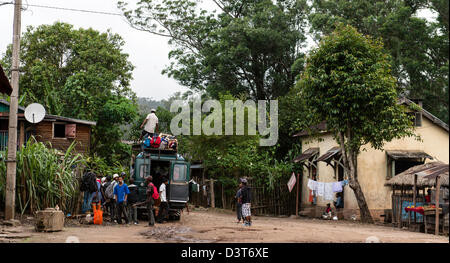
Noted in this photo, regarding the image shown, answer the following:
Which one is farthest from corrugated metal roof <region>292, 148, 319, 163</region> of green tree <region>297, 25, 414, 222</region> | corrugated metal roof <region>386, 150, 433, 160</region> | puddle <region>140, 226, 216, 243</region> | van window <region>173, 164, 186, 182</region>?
puddle <region>140, 226, 216, 243</region>

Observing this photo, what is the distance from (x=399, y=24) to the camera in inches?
1072

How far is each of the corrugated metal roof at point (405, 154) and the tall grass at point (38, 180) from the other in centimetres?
1398

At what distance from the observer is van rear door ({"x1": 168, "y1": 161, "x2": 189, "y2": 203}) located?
56.5ft

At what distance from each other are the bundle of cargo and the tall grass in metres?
3.23

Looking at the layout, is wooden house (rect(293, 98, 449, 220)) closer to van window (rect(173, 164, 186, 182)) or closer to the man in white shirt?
van window (rect(173, 164, 186, 182))

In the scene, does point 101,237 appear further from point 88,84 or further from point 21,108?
point 88,84

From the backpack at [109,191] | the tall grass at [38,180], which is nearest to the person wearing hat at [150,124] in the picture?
the backpack at [109,191]

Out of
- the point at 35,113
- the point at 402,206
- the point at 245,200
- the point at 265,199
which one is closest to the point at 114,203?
the point at 245,200

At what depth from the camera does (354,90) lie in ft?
61.0

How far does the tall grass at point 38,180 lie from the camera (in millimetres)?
14836

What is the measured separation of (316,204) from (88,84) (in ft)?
53.0

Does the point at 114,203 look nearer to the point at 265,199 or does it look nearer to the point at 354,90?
the point at 354,90

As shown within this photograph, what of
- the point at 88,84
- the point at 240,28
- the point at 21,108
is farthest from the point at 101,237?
the point at 240,28

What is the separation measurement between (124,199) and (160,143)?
122 inches
